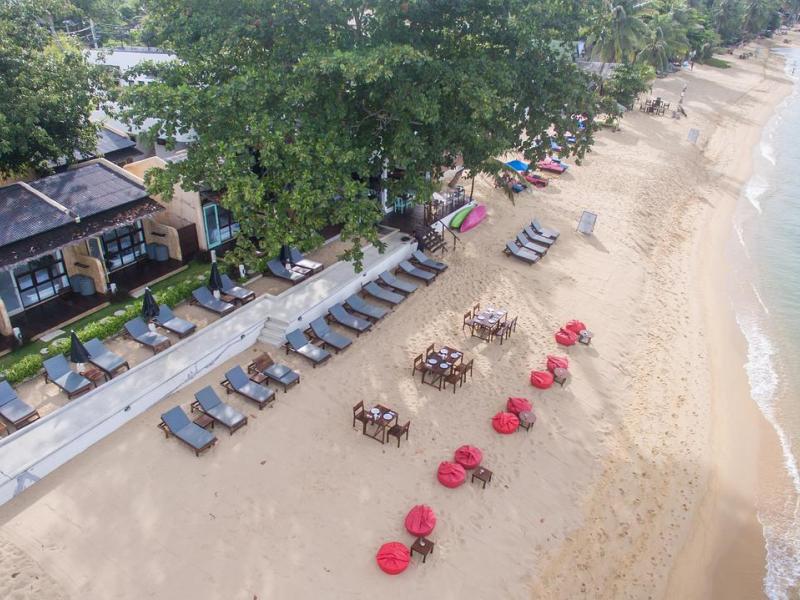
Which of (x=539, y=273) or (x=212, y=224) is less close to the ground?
(x=212, y=224)

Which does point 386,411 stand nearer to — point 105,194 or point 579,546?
point 579,546

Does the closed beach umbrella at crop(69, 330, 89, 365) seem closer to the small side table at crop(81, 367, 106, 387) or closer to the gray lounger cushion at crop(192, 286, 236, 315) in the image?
the small side table at crop(81, 367, 106, 387)

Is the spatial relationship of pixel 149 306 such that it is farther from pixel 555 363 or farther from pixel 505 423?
pixel 555 363

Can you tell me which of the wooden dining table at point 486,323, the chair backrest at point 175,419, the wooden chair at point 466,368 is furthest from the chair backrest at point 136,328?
the wooden dining table at point 486,323

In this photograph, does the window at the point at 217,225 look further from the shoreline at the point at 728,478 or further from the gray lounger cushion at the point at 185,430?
the shoreline at the point at 728,478

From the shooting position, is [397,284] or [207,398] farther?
[397,284]

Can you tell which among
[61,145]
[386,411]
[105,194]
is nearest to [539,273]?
[386,411]

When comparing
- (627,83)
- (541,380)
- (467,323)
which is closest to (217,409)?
(467,323)
